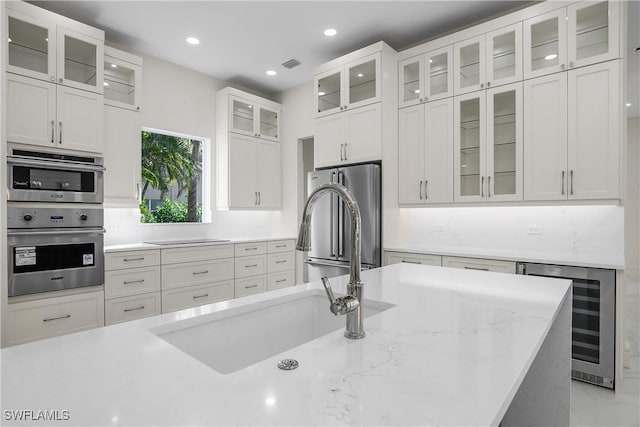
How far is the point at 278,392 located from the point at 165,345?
0.37 meters

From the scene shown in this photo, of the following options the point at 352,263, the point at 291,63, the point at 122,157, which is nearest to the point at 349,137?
the point at 291,63

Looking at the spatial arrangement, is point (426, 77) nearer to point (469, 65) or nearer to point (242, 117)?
point (469, 65)

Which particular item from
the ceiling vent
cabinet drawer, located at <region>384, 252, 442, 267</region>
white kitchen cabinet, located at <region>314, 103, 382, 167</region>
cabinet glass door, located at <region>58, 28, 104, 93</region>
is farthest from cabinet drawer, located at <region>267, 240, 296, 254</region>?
cabinet glass door, located at <region>58, 28, 104, 93</region>

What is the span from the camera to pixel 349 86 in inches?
148

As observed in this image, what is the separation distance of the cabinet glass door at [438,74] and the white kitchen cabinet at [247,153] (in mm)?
2219

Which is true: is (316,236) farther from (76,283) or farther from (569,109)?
(569,109)

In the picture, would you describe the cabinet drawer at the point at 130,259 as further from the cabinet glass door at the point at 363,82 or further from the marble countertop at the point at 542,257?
the cabinet glass door at the point at 363,82

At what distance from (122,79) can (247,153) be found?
1.58m

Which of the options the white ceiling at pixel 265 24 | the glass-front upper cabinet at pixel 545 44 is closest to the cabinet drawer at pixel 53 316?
the white ceiling at pixel 265 24

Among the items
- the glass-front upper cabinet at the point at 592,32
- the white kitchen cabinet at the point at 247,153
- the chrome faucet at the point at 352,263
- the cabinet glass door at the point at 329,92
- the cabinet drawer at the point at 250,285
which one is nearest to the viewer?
the chrome faucet at the point at 352,263

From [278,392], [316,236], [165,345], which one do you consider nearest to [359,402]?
[278,392]

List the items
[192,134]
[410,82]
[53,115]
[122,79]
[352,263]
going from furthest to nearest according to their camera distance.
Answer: [192,134]
[410,82]
[122,79]
[53,115]
[352,263]

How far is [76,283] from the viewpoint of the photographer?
274 centimetres

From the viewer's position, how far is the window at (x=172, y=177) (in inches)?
153
